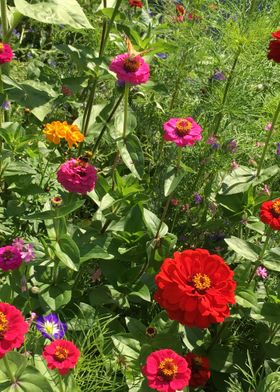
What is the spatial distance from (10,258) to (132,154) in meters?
0.55

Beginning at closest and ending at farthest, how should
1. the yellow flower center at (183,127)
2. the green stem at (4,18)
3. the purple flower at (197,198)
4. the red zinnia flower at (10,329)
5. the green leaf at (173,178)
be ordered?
the red zinnia flower at (10,329) → the yellow flower center at (183,127) → the green leaf at (173,178) → the green stem at (4,18) → the purple flower at (197,198)

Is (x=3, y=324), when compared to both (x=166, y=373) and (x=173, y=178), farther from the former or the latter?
(x=173, y=178)

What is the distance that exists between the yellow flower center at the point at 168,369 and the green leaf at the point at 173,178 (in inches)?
20.9

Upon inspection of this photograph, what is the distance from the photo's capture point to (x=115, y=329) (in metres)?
1.56

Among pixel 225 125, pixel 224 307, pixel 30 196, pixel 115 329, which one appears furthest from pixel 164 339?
pixel 225 125

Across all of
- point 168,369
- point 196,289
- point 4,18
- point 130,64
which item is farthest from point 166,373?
point 4,18

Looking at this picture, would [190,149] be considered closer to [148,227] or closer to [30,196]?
[148,227]

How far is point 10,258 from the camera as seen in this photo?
128 centimetres

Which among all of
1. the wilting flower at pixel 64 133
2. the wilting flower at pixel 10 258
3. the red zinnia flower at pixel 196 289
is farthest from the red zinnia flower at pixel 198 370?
the wilting flower at pixel 64 133

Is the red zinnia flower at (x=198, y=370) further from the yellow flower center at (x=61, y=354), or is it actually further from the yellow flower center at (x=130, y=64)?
the yellow flower center at (x=130, y=64)

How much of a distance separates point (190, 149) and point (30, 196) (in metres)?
0.64

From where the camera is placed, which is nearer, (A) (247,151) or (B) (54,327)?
(B) (54,327)

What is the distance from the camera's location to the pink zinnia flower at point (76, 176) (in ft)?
4.36

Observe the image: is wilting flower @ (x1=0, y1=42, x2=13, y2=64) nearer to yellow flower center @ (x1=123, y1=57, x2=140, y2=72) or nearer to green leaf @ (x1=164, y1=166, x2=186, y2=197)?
yellow flower center @ (x1=123, y1=57, x2=140, y2=72)
